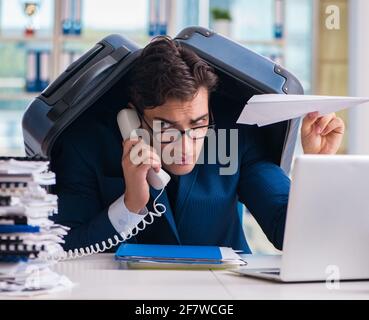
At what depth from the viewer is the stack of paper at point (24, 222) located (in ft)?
3.87

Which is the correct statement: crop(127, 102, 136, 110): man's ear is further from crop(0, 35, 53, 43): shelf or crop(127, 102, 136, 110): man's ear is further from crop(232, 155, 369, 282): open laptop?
crop(0, 35, 53, 43): shelf

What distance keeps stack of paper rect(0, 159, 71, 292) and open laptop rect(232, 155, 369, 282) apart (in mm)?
406

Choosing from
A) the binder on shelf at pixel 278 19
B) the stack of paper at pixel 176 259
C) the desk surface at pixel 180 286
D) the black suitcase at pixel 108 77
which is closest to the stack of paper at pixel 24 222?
the desk surface at pixel 180 286

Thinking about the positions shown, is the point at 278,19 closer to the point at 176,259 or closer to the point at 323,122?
the point at 323,122

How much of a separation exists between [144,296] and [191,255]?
377 millimetres

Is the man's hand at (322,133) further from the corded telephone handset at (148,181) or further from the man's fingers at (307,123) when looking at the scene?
the corded telephone handset at (148,181)

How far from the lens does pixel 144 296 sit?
1.06 meters

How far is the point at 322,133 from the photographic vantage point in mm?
1770

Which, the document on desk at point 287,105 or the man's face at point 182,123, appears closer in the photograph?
the document on desk at point 287,105

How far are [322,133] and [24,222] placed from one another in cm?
88

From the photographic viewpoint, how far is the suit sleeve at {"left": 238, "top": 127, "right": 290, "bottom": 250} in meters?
1.74

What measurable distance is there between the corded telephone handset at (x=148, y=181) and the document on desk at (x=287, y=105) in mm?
321
